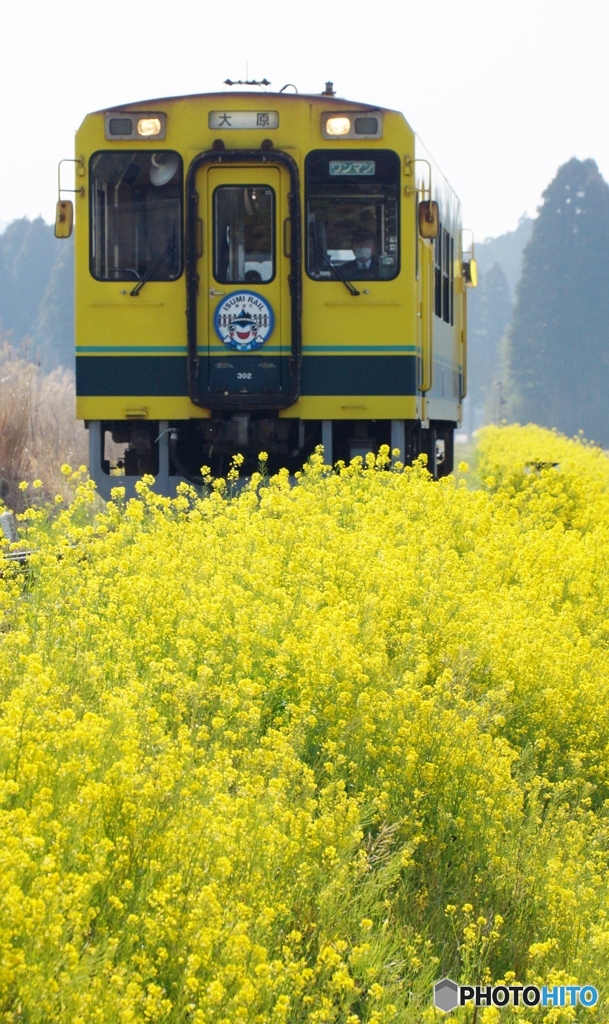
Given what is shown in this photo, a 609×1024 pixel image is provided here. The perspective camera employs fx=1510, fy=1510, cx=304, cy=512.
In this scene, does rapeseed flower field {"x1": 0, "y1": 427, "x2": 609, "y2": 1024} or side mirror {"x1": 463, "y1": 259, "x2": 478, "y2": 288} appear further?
side mirror {"x1": 463, "y1": 259, "x2": 478, "y2": 288}

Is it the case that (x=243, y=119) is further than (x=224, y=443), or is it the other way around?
(x=224, y=443)

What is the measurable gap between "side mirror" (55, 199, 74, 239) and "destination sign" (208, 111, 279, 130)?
1124 millimetres

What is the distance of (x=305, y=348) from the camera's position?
10.4 metres

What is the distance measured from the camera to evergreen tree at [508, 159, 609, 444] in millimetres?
69625

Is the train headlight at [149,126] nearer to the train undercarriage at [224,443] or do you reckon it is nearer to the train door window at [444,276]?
the train undercarriage at [224,443]

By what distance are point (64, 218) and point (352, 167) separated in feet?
6.54

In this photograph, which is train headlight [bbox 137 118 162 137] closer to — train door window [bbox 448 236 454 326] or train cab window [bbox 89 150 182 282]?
train cab window [bbox 89 150 182 282]

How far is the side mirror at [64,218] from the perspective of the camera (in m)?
10.2

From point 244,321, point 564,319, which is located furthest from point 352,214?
point 564,319

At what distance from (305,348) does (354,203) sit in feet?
3.47

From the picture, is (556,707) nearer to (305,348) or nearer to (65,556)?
(65,556)

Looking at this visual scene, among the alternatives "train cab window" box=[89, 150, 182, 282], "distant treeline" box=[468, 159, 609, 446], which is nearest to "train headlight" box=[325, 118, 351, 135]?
"train cab window" box=[89, 150, 182, 282]

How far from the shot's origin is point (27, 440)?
15008mm

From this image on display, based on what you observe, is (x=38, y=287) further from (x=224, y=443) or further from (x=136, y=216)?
(x=224, y=443)
